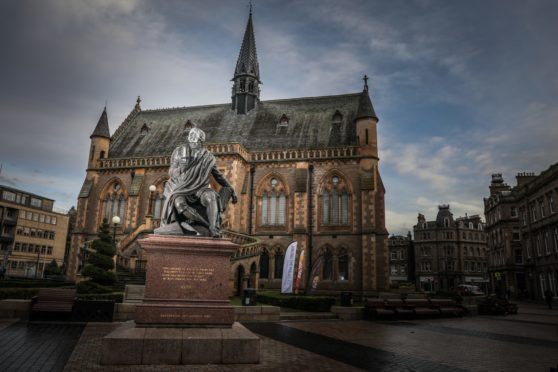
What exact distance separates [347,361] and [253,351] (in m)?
2.44

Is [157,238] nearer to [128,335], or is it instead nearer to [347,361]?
[128,335]

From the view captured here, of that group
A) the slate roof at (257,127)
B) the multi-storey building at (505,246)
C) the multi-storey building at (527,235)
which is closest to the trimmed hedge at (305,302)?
the slate roof at (257,127)

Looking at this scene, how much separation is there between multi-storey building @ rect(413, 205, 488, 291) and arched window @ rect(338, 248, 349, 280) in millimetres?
59951

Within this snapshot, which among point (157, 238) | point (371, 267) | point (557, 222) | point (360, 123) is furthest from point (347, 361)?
point (557, 222)

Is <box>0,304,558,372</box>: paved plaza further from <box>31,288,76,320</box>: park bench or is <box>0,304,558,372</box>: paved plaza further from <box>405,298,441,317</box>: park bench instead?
<box>405,298,441,317</box>: park bench

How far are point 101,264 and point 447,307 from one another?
19.7 metres

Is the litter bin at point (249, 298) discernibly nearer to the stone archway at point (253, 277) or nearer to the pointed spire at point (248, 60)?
the stone archway at point (253, 277)

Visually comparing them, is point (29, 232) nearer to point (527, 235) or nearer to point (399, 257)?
point (399, 257)

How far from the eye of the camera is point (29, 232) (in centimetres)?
7619

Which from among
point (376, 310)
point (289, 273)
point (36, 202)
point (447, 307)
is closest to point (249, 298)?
point (376, 310)

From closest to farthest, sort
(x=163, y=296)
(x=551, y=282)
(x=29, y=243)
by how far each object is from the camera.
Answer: (x=163, y=296)
(x=551, y=282)
(x=29, y=243)

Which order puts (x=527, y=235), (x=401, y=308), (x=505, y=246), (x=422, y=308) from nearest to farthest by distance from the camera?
(x=401, y=308), (x=422, y=308), (x=527, y=235), (x=505, y=246)

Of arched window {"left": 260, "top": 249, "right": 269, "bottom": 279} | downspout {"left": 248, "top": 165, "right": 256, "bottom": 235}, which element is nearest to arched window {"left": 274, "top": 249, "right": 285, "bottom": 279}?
arched window {"left": 260, "top": 249, "right": 269, "bottom": 279}

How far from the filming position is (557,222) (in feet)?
124
